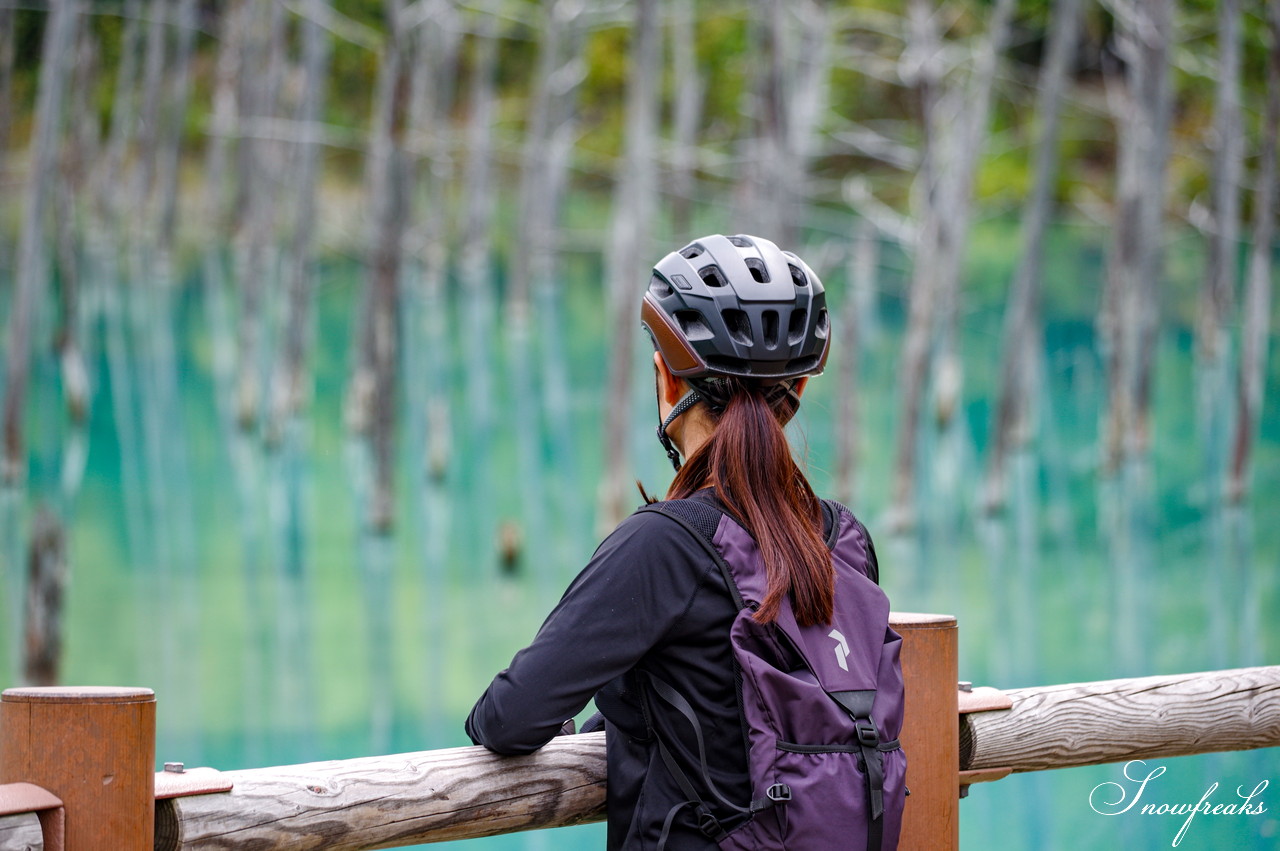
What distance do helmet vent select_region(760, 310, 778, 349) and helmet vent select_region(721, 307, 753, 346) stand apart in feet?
0.09

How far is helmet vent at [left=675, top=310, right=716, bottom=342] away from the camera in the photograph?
2.21 m

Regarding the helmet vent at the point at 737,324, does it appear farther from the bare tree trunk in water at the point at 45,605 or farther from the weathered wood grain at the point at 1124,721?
the bare tree trunk in water at the point at 45,605

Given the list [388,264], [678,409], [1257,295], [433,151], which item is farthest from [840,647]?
[433,151]

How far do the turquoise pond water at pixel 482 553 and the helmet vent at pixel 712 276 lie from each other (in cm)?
28

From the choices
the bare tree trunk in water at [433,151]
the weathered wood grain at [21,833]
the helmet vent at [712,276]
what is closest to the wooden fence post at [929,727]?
the helmet vent at [712,276]

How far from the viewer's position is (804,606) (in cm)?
199

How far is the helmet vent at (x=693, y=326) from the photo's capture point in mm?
2211

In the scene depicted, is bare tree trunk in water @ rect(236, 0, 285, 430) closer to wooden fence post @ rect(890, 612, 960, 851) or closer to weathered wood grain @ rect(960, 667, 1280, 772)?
weathered wood grain @ rect(960, 667, 1280, 772)

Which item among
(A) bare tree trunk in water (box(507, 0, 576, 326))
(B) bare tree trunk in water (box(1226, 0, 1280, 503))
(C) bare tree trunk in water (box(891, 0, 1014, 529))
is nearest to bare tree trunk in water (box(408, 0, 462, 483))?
(A) bare tree trunk in water (box(507, 0, 576, 326))

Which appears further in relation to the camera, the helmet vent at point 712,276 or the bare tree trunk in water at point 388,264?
the bare tree trunk in water at point 388,264

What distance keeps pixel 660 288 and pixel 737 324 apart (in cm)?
18

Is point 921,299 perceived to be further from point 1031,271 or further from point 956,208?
point 956,208

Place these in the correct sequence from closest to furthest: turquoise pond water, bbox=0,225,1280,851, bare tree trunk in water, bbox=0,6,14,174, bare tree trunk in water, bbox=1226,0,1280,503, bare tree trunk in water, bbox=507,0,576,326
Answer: turquoise pond water, bbox=0,225,1280,851 → bare tree trunk in water, bbox=1226,0,1280,503 → bare tree trunk in water, bbox=507,0,576,326 → bare tree trunk in water, bbox=0,6,14,174

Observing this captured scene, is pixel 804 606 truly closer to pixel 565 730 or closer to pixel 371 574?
pixel 565 730
